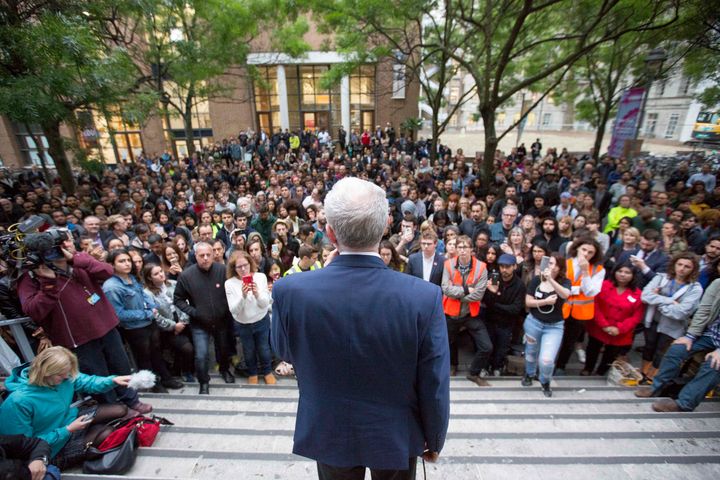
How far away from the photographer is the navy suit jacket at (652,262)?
14.7 ft

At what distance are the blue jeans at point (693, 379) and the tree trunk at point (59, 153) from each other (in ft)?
36.5

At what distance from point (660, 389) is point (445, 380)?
3.84 meters

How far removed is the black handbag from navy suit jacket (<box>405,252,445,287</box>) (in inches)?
129

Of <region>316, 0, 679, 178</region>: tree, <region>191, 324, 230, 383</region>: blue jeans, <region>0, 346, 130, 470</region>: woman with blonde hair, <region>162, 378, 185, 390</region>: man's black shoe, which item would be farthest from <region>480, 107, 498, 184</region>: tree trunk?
<region>0, 346, 130, 470</region>: woman with blonde hair

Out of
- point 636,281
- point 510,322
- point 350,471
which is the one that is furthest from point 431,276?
point 350,471

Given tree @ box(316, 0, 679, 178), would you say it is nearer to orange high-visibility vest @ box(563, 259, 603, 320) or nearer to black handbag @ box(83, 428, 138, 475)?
orange high-visibility vest @ box(563, 259, 603, 320)

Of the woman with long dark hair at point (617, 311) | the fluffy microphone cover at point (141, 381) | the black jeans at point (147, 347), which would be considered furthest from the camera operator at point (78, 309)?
the woman with long dark hair at point (617, 311)

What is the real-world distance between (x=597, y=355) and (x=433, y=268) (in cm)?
239

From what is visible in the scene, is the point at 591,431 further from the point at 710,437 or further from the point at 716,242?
the point at 716,242

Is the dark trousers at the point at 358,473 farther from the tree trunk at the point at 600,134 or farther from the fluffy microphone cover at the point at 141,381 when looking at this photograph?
the tree trunk at the point at 600,134

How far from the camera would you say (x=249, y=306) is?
384 centimetres

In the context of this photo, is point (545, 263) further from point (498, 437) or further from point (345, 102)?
point (345, 102)

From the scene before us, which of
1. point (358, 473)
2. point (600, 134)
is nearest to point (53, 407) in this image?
point (358, 473)

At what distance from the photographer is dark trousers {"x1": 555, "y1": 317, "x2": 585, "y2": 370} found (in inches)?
164
